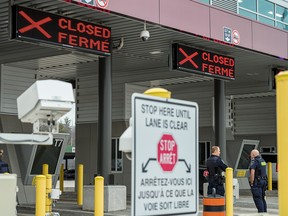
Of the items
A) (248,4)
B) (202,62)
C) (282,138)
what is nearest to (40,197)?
(282,138)

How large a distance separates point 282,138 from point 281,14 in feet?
52.5

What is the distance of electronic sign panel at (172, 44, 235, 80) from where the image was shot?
1583 cm

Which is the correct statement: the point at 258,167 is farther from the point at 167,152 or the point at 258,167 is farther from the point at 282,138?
the point at 167,152

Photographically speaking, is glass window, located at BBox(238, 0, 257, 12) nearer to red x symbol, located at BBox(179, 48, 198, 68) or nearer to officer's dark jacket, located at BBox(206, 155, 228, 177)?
red x symbol, located at BBox(179, 48, 198, 68)

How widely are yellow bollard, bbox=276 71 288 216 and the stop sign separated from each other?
149 cm

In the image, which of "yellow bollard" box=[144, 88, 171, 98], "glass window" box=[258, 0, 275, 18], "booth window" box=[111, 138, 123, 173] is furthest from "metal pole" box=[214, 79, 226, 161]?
"yellow bollard" box=[144, 88, 171, 98]

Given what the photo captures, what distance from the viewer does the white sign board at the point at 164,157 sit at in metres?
3.37

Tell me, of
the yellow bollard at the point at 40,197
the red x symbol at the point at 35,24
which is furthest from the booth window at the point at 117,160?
the yellow bollard at the point at 40,197

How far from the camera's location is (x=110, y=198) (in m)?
14.4

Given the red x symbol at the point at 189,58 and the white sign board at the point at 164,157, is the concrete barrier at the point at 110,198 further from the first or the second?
the white sign board at the point at 164,157

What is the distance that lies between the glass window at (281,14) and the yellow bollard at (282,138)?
15.5 metres

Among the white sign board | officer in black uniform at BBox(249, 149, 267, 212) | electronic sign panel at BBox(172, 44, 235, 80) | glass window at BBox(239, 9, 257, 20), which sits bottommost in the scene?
officer in black uniform at BBox(249, 149, 267, 212)

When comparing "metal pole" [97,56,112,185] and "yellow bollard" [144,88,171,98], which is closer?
"yellow bollard" [144,88,171,98]

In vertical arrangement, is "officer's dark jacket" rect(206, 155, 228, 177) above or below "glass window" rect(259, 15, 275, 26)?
below
